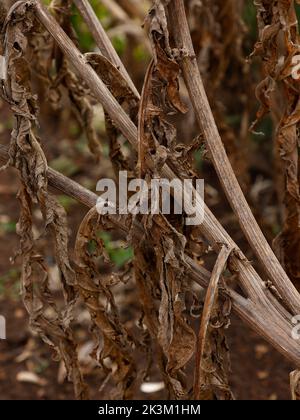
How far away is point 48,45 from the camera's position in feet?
4.80

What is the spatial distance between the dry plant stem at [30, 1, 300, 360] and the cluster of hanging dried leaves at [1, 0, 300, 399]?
17 mm

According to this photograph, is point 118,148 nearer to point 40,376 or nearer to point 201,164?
point 40,376

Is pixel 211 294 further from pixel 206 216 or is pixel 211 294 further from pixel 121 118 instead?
pixel 121 118

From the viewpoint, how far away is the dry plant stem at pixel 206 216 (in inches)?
43.1

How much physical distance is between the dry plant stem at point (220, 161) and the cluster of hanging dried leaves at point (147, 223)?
27 millimetres

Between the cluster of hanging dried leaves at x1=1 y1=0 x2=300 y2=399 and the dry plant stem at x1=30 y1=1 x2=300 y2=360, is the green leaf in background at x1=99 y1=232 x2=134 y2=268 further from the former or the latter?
the dry plant stem at x1=30 y1=1 x2=300 y2=360

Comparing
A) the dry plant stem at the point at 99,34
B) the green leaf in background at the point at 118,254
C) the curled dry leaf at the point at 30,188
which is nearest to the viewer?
the curled dry leaf at the point at 30,188

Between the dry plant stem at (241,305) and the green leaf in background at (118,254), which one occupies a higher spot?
the green leaf in background at (118,254)

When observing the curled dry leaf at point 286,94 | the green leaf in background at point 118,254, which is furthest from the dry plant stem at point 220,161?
the green leaf in background at point 118,254

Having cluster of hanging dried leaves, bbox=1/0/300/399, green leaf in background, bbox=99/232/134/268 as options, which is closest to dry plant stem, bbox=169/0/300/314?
cluster of hanging dried leaves, bbox=1/0/300/399

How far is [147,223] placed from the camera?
43.2 inches

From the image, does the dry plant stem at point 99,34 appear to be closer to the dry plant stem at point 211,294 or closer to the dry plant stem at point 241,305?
the dry plant stem at point 241,305

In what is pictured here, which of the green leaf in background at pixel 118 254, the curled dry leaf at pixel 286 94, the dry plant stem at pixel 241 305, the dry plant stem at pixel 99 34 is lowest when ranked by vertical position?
the dry plant stem at pixel 241 305

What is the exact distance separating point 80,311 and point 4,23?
1.24 metres
